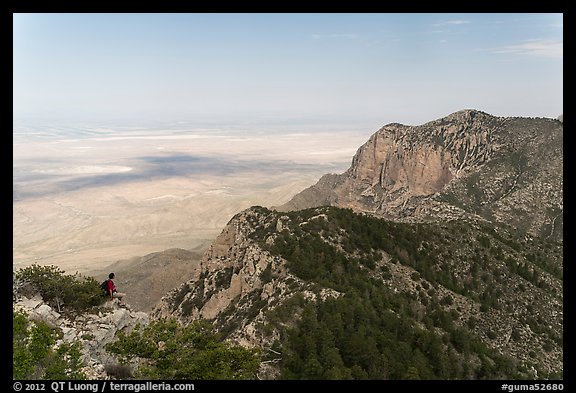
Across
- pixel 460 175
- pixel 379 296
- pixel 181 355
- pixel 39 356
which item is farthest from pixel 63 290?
pixel 460 175

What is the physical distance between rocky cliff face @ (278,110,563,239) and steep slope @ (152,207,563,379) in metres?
13.2

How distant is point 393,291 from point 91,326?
22196 millimetres

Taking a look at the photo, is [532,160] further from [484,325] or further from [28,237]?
[28,237]

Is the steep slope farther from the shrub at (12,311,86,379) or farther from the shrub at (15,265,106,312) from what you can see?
the shrub at (12,311,86,379)

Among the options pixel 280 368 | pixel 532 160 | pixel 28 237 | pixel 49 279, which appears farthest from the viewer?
pixel 28 237

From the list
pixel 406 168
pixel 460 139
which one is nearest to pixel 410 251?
pixel 460 139

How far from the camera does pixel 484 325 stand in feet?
104

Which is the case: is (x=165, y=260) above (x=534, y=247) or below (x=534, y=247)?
below

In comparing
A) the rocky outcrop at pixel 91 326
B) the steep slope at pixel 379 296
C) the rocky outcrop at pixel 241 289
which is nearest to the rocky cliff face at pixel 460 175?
the steep slope at pixel 379 296

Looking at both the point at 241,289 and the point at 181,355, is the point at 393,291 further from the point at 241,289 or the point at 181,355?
the point at 181,355

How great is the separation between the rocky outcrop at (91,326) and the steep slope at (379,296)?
7456mm

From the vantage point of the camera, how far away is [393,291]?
1270 inches
